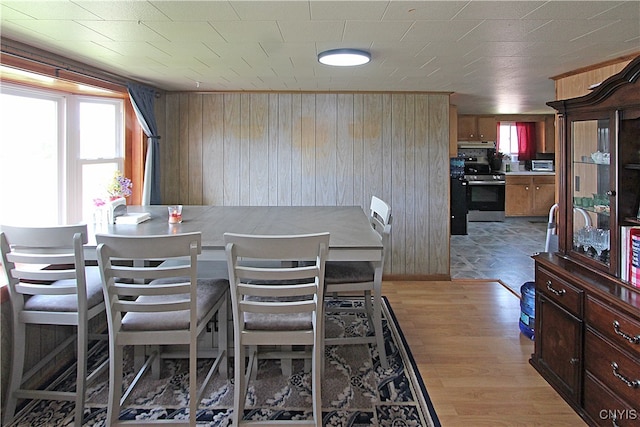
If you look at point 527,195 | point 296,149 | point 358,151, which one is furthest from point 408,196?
point 527,195

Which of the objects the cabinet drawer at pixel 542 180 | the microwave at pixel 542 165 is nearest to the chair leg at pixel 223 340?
the cabinet drawer at pixel 542 180

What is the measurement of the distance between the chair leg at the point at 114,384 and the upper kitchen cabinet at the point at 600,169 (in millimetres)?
2416

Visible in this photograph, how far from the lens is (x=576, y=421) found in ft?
7.12

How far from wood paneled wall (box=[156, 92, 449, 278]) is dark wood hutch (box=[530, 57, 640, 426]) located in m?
2.04

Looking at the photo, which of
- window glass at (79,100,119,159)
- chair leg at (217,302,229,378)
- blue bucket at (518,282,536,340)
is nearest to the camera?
chair leg at (217,302,229,378)

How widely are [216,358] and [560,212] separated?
2253mm

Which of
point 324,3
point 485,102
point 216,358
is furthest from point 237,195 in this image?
point 485,102

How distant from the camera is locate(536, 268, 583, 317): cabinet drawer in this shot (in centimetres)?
224

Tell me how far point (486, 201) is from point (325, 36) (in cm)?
673

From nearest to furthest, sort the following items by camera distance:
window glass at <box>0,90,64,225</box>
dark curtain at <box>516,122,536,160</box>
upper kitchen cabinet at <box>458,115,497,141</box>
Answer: window glass at <box>0,90,64,225</box>
upper kitchen cabinet at <box>458,115,497,141</box>
dark curtain at <box>516,122,536,160</box>

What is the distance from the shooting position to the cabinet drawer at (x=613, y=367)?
183 centimetres

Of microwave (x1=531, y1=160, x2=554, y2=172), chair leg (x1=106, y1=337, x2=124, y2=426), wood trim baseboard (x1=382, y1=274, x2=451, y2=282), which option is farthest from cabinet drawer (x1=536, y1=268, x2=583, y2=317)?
microwave (x1=531, y1=160, x2=554, y2=172)

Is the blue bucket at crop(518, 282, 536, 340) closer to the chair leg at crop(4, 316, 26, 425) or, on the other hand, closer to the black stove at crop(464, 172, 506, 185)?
the chair leg at crop(4, 316, 26, 425)

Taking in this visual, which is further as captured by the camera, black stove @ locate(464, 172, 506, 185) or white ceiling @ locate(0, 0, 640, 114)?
black stove @ locate(464, 172, 506, 185)
